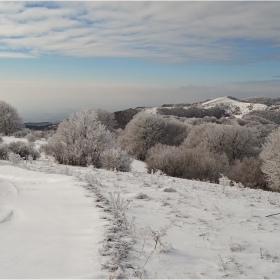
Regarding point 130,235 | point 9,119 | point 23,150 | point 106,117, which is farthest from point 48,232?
point 106,117

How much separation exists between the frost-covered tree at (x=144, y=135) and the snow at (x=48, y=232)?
3426 cm

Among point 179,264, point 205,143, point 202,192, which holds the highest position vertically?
point 179,264

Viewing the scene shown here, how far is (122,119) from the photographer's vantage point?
89.2m

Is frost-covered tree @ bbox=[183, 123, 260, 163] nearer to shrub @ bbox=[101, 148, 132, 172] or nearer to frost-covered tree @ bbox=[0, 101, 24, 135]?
shrub @ bbox=[101, 148, 132, 172]

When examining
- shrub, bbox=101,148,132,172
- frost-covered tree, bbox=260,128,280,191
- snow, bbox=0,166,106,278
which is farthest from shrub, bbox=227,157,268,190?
snow, bbox=0,166,106,278

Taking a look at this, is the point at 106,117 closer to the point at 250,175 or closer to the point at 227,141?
the point at 227,141

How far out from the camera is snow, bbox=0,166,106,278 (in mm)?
2916

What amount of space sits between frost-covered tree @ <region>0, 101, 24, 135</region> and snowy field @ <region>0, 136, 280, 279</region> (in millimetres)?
44811

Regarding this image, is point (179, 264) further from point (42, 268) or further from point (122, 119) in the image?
point (122, 119)

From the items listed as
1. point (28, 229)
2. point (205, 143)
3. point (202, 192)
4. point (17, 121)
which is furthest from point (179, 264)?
point (17, 121)

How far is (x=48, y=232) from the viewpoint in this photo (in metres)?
3.85

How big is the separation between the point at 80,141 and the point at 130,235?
561 inches

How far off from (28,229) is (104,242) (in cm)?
115

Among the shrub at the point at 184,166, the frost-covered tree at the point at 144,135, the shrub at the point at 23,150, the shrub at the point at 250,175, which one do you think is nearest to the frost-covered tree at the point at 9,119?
the frost-covered tree at the point at 144,135
